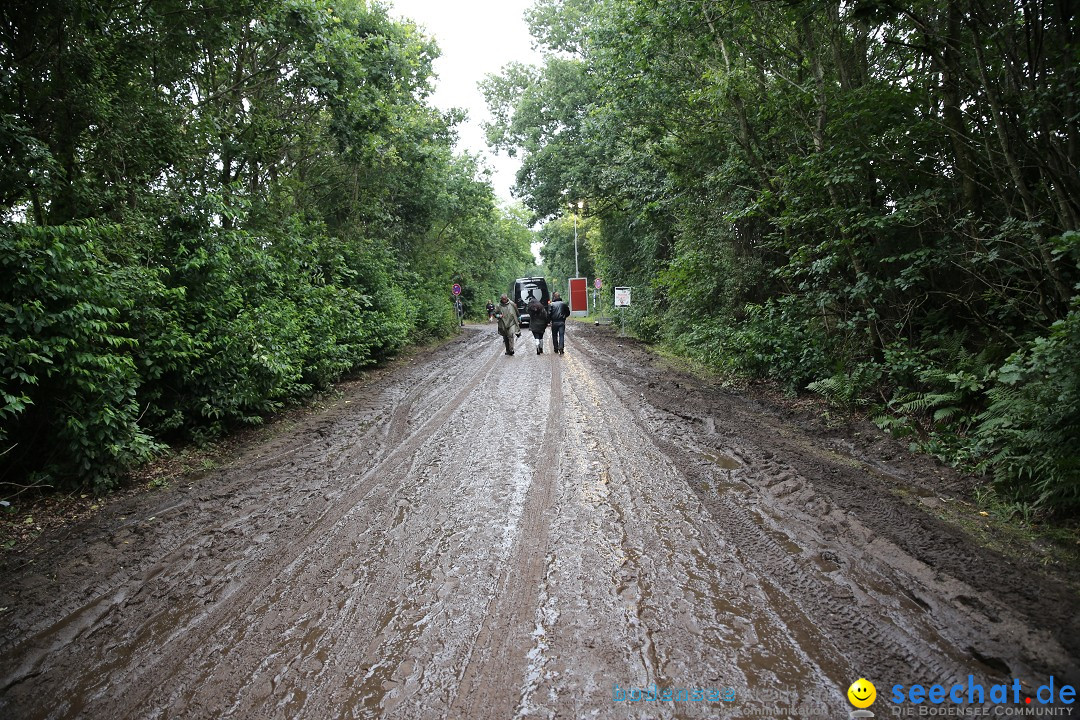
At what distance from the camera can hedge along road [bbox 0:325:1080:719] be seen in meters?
2.46

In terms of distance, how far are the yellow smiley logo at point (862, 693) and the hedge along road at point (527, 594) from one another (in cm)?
4

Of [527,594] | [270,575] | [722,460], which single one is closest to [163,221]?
[270,575]

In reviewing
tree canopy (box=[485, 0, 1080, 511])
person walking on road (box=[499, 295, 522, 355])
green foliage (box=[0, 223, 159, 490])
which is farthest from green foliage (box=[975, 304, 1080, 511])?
person walking on road (box=[499, 295, 522, 355])

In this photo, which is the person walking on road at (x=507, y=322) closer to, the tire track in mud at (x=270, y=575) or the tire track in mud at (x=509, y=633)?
the tire track in mud at (x=270, y=575)

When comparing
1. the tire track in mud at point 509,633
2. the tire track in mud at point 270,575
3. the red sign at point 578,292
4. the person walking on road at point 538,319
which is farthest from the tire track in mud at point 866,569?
the red sign at point 578,292

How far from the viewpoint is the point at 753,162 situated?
32.3 feet

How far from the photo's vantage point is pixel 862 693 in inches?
91.4

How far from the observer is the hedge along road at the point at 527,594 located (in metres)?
2.46

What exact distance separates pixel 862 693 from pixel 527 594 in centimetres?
179

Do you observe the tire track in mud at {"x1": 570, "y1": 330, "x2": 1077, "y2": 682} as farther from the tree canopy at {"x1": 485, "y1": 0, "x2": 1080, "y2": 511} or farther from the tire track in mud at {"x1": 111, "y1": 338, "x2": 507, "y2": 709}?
the tire track in mud at {"x1": 111, "y1": 338, "x2": 507, "y2": 709}

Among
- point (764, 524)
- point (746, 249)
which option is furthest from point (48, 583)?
point (746, 249)

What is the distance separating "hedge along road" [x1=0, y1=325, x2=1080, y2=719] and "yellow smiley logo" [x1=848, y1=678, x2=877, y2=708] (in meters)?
0.04

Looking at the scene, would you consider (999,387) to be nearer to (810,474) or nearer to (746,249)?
(810,474)

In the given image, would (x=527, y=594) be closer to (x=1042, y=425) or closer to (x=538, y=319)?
(x=1042, y=425)
